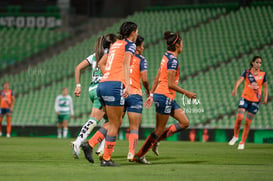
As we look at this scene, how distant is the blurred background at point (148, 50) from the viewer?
25.2 metres

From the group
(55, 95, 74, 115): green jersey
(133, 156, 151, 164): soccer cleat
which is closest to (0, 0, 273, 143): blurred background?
(55, 95, 74, 115): green jersey

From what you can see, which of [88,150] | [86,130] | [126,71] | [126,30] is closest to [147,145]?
[86,130]

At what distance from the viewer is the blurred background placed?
994 inches

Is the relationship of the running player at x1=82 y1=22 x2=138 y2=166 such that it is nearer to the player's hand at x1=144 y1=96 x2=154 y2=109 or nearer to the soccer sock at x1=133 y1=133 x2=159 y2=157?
the soccer sock at x1=133 y1=133 x2=159 y2=157

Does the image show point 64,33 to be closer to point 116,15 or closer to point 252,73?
point 116,15

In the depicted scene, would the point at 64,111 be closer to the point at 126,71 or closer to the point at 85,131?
the point at 85,131

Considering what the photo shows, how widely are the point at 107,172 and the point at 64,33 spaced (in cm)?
2832

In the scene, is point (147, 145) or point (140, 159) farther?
point (147, 145)

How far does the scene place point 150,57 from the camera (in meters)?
30.4

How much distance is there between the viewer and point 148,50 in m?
31.1

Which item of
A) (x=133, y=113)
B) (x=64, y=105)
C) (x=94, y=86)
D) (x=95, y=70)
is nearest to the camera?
(x=133, y=113)

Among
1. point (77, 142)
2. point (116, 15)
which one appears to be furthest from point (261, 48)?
point (77, 142)

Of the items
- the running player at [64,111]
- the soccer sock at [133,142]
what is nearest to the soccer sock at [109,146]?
the soccer sock at [133,142]

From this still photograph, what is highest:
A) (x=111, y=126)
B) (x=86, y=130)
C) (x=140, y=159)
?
(x=111, y=126)
